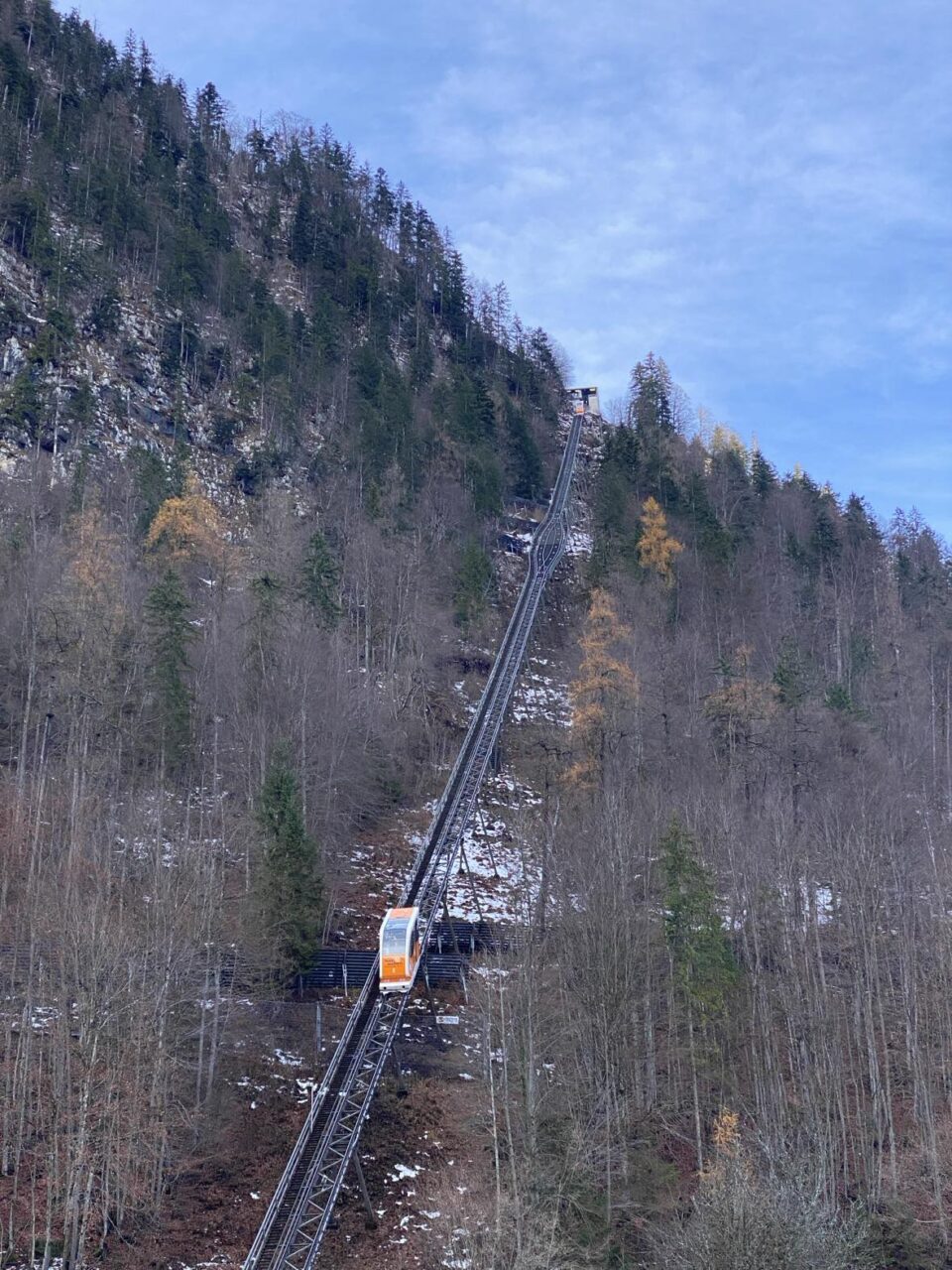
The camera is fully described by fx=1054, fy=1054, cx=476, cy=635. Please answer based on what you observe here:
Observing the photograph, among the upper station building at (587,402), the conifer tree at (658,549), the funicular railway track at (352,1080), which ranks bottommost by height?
the funicular railway track at (352,1080)

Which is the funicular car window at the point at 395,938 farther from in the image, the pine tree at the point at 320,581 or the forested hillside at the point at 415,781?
the pine tree at the point at 320,581

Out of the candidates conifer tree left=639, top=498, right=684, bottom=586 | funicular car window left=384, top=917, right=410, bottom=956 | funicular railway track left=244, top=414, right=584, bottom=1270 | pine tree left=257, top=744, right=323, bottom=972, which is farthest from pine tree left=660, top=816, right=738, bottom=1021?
conifer tree left=639, top=498, right=684, bottom=586

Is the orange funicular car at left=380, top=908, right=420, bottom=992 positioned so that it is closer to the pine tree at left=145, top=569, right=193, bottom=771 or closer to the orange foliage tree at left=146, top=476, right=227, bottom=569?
the pine tree at left=145, top=569, right=193, bottom=771

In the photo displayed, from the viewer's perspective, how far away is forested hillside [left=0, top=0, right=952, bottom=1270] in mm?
24203

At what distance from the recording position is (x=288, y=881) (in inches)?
1239

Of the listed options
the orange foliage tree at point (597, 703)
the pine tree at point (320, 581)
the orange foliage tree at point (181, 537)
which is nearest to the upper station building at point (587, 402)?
the pine tree at point (320, 581)

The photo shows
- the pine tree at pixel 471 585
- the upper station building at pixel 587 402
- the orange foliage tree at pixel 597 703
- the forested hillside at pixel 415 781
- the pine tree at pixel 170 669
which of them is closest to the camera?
the forested hillside at pixel 415 781

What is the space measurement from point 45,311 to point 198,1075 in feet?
218

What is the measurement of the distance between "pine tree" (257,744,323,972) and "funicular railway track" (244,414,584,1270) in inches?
94.2

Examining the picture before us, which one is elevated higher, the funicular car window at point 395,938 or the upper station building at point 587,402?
the upper station building at point 587,402

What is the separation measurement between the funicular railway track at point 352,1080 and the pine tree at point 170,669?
1033 cm

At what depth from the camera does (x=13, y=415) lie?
2672 inches

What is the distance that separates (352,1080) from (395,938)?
465 centimetres

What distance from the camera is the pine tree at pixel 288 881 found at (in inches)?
1233
